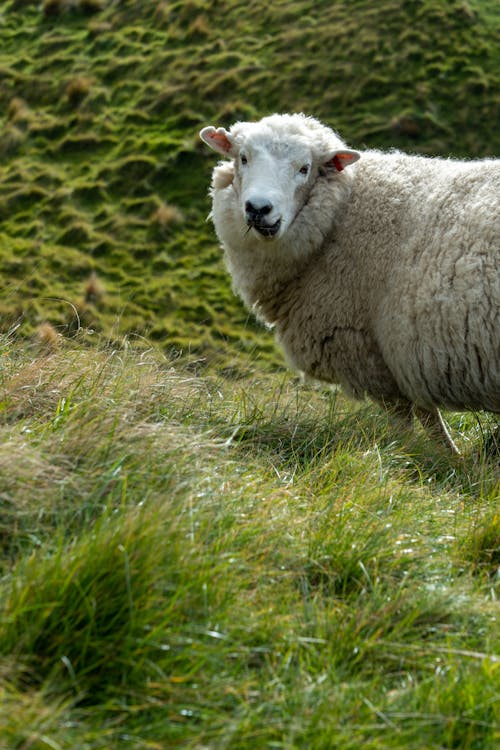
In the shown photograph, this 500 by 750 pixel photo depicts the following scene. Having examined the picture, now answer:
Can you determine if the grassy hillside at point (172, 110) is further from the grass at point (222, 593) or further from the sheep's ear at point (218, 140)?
the grass at point (222, 593)

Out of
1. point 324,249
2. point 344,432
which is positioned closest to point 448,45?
point 324,249

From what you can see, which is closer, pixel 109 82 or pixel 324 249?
pixel 324 249

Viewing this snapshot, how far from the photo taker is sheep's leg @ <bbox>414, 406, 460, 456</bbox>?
5.42 metres

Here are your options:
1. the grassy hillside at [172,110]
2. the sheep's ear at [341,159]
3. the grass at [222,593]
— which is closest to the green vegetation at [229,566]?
the grass at [222,593]

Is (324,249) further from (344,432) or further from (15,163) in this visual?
(15,163)

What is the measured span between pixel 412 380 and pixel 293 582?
2.44 metres

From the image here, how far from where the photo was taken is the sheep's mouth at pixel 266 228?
18.0 ft

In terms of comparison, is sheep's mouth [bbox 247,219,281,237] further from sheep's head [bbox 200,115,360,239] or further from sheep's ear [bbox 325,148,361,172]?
sheep's ear [bbox 325,148,361,172]

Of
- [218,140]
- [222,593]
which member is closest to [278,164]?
[218,140]

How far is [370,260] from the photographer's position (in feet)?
18.2

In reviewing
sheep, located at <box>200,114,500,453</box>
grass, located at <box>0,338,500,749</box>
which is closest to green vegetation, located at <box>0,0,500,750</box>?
grass, located at <box>0,338,500,749</box>

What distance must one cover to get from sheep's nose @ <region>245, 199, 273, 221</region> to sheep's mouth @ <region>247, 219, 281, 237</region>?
4 centimetres

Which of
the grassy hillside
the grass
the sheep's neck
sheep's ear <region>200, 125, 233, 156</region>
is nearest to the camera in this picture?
the grass

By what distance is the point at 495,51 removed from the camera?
771 inches
